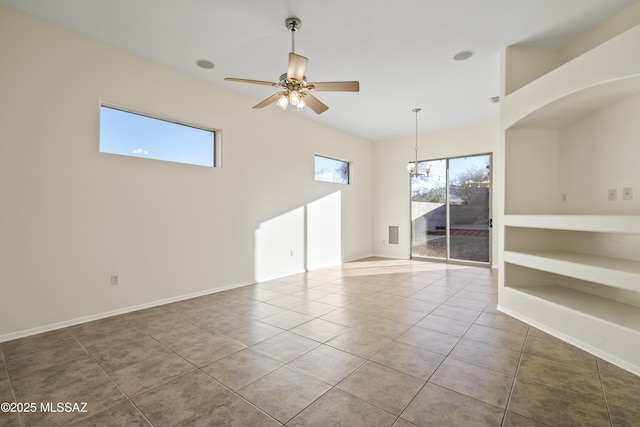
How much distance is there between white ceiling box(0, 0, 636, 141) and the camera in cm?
276

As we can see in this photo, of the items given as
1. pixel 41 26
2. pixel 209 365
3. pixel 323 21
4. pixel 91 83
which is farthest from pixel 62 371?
pixel 323 21

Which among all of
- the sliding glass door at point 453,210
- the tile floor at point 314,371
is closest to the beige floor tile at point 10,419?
the tile floor at point 314,371

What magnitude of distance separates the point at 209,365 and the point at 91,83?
3.39m

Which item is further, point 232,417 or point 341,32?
point 341,32

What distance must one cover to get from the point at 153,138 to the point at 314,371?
3558 mm

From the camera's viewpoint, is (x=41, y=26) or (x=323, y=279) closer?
(x=41, y=26)

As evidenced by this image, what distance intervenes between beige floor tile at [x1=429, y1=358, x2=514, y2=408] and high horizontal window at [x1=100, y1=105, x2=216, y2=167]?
4041 millimetres

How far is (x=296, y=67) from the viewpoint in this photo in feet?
8.59

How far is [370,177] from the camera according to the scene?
8125mm

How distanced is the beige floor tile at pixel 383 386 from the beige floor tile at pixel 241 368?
0.63m

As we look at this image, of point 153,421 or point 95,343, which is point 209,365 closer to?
point 153,421

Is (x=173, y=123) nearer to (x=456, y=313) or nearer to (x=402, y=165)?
(x=456, y=313)

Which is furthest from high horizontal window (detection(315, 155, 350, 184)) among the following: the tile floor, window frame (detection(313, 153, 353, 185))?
the tile floor

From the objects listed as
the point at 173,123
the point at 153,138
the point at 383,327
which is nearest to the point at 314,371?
Result: the point at 383,327
